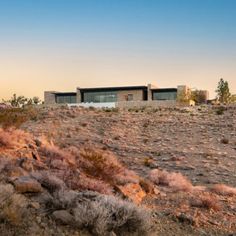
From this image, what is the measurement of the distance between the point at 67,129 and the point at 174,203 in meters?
24.2

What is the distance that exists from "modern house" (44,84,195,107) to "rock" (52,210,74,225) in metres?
77.8

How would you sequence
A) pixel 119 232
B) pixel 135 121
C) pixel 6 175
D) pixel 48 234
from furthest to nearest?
pixel 135 121 → pixel 6 175 → pixel 119 232 → pixel 48 234

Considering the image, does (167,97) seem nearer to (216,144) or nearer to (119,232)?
(216,144)

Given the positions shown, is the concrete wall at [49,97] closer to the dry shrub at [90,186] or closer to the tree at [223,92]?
the tree at [223,92]

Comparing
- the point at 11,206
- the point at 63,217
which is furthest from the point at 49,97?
the point at 11,206

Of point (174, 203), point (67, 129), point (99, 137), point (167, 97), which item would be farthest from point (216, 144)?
point (167, 97)

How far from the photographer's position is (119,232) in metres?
9.11

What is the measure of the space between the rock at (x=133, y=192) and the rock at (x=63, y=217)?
139 inches

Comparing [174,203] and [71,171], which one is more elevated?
[71,171]

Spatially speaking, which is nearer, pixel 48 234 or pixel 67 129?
pixel 48 234

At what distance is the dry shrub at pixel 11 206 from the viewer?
27.3 ft

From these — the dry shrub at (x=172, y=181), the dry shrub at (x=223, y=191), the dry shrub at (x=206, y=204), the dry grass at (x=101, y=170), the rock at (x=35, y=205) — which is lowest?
the dry shrub at (x=223, y=191)

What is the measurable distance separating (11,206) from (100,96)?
269 feet

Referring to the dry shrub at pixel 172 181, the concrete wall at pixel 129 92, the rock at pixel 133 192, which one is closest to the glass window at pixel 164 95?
the concrete wall at pixel 129 92
